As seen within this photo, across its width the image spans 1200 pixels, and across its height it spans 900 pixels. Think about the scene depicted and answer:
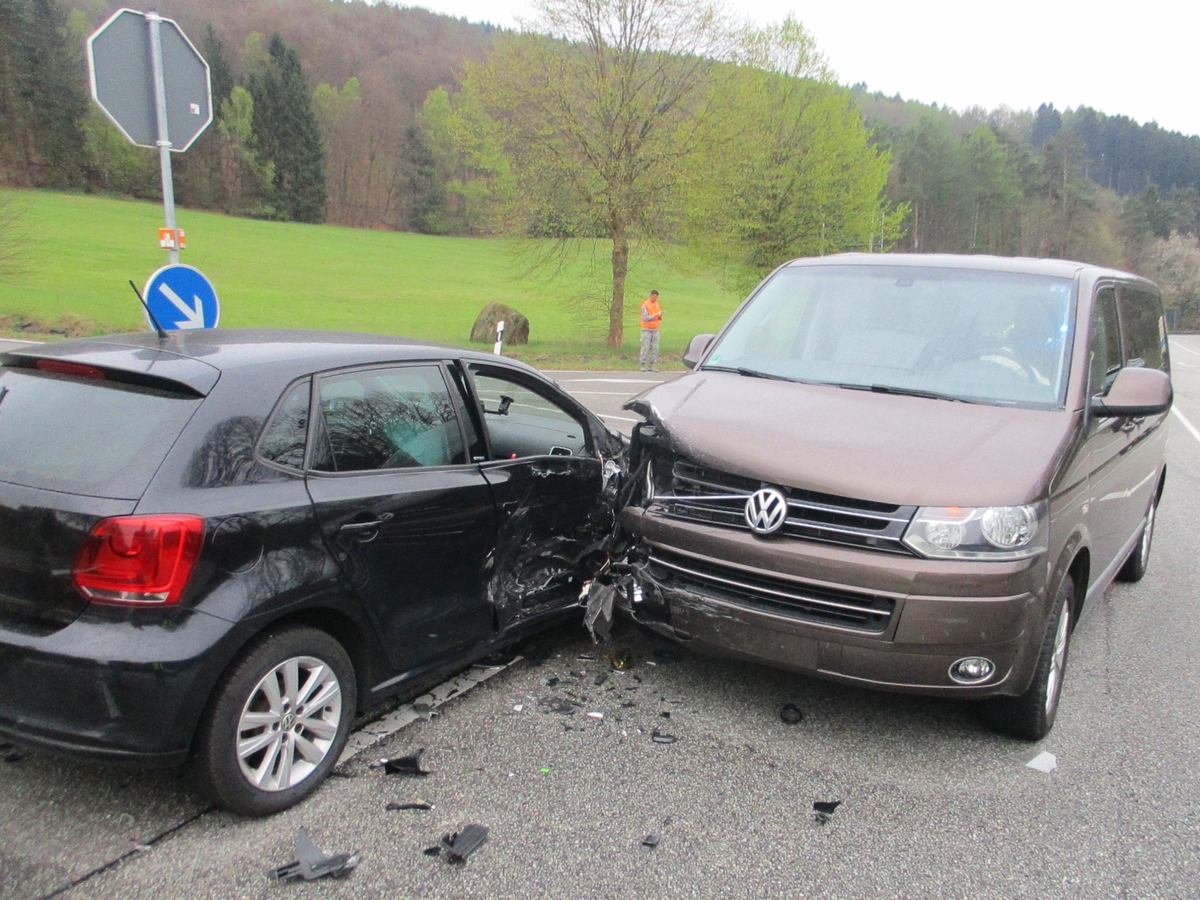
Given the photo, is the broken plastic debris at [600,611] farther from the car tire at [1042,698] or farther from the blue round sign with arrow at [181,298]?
the blue round sign with arrow at [181,298]

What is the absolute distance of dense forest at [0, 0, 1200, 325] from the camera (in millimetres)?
31672

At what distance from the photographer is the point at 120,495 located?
2.74 meters

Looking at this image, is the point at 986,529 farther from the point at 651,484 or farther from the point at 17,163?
the point at 17,163

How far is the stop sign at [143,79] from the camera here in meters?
5.59

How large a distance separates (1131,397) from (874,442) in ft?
4.59

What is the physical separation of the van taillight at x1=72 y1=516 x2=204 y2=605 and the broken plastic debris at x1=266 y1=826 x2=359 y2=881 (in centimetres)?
92

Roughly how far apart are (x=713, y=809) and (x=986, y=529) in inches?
57.5

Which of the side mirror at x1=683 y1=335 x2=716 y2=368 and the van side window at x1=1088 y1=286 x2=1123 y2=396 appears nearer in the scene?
the van side window at x1=1088 y1=286 x2=1123 y2=396

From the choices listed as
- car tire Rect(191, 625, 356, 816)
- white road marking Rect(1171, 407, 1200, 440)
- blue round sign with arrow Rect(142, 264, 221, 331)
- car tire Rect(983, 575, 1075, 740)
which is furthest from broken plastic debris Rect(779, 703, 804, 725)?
white road marking Rect(1171, 407, 1200, 440)

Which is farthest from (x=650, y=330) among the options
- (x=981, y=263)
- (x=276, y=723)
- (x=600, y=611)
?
(x=276, y=723)

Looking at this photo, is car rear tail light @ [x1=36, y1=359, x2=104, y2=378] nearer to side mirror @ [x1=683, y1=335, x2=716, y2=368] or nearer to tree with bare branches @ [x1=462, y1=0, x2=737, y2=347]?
side mirror @ [x1=683, y1=335, x2=716, y2=368]

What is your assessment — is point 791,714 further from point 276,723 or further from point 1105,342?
point 1105,342

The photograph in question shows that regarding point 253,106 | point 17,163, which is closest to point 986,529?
point 17,163

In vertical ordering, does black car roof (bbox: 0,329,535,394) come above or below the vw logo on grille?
above
